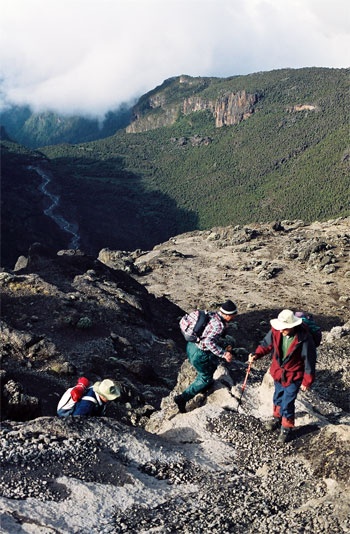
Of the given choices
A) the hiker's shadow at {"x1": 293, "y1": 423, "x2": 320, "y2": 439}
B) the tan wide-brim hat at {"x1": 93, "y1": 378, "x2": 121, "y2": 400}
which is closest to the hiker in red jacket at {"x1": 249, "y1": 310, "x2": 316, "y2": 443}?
the hiker's shadow at {"x1": 293, "y1": 423, "x2": 320, "y2": 439}

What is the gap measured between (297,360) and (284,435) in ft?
4.29

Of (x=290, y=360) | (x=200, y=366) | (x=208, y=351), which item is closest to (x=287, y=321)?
(x=290, y=360)

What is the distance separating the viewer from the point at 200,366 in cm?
1033

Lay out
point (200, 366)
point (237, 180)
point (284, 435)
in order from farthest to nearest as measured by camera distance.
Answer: point (237, 180) → point (200, 366) → point (284, 435)

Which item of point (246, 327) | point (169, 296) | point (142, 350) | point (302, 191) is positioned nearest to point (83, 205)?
point (302, 191)

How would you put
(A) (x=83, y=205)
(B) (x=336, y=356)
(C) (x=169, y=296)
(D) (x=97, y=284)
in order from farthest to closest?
(A) (x=83, y=205) → (C) (x=169, y=296) → (D) (x=97, y=284) → (B) (x=336, y=356)

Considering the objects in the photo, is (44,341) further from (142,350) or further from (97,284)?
(97,284)

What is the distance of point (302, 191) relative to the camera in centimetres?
12406

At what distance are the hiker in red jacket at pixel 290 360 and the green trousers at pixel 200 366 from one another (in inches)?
61.3

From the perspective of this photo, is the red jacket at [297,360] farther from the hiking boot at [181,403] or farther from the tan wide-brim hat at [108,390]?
the tan wide-brim hat at [108,390]

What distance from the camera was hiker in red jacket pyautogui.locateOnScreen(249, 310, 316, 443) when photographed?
867cm

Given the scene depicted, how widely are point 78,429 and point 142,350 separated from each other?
621 inches

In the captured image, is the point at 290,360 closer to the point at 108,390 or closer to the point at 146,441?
the point at 146,441

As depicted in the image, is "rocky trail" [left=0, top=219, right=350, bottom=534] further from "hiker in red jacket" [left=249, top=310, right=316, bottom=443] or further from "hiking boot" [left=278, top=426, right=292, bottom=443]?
"hiker in red jacket" [left=249, top=310, right=316, bottom=443]
